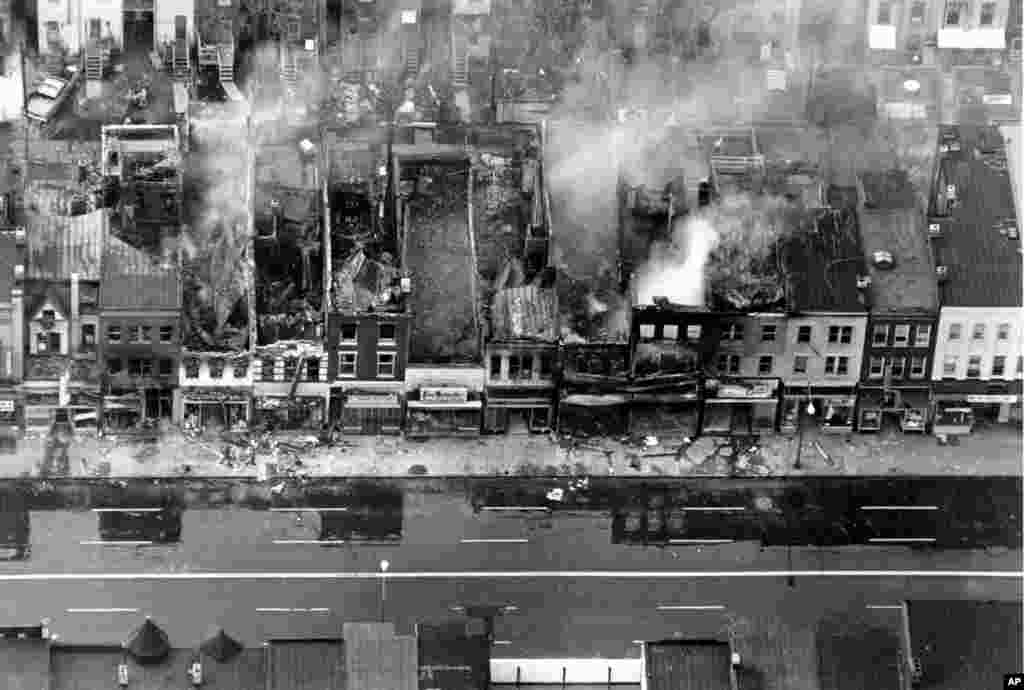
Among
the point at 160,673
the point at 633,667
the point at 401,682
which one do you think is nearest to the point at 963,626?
the point at 633,667

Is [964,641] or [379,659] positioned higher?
[964,641]

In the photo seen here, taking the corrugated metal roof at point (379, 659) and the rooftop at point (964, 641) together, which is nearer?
the corrugated metal roof at point (379, 659)

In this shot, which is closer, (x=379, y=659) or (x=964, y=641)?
(x=379, y=659)

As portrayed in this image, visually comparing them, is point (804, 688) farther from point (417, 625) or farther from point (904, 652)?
point (417, 625)

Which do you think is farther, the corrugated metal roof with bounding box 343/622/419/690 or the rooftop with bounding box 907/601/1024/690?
the rooftop with bounding box 907/601/1024/690
